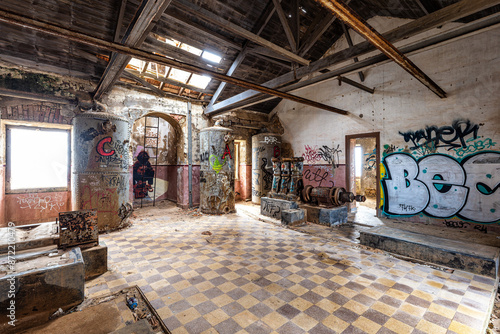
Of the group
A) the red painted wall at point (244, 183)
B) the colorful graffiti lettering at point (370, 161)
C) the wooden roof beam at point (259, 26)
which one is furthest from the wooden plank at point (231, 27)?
the colorful graffiti lettering at point (370, 161)

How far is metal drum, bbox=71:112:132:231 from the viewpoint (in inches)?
213

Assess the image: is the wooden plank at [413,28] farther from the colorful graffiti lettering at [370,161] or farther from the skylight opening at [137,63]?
the colorful graffiti lettering at [370,161]

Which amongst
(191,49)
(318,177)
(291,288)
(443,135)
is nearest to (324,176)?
(318,177)

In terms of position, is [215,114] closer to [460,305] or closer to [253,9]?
[253,9]

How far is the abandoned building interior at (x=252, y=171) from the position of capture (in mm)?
2664

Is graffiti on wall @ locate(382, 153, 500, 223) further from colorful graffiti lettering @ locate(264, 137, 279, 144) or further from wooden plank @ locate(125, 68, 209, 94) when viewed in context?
wooden plank @ locate(125, 68, 209, 94)

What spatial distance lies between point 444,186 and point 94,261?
815cm

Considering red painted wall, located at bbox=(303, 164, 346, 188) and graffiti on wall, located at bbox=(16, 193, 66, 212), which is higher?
red painted wall, located at bbox=(303, 164, 346, 188)

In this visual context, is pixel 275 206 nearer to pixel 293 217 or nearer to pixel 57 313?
pixel 293 217

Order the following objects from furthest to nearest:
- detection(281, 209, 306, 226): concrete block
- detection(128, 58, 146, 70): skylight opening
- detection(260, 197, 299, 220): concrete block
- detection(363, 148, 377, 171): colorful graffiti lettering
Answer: detection(363, 148, 377, 171): colorful graffiti lettering
detection(128, 58, 146, 70): skylight opening
detection(260, 197, 299, 220): concrete block
detection(281, 209, 306, 226): concrete block

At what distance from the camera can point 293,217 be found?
629 cm

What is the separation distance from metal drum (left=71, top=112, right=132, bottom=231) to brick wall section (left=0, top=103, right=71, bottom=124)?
51.0 inches

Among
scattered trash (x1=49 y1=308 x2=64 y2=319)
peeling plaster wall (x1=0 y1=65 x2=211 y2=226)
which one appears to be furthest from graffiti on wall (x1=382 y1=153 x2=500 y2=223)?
scattered trash (x1=49 y1=308 x2=64 y2=319)

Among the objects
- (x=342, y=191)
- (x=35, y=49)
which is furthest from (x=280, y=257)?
(x=35, y=49)
